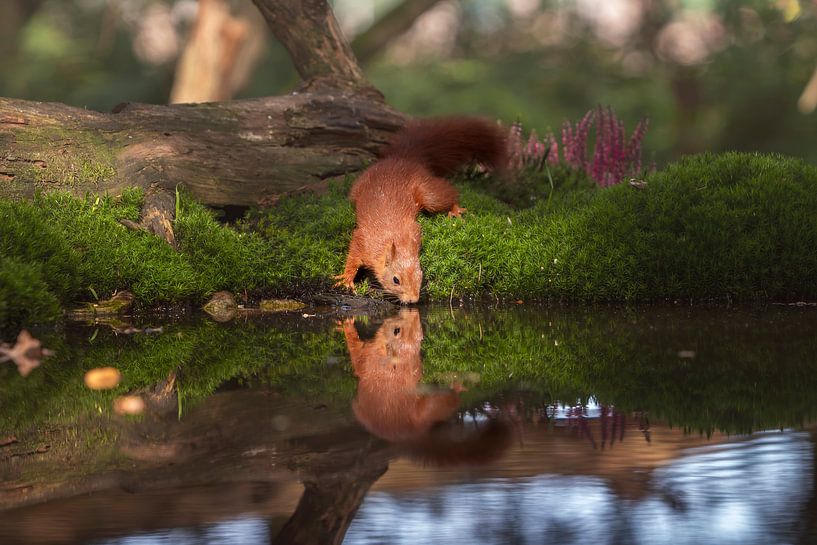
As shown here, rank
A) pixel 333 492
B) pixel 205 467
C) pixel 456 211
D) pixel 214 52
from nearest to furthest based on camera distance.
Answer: pixel 333 492, pixel 205 467, pixel 456 211, pixel 214 52

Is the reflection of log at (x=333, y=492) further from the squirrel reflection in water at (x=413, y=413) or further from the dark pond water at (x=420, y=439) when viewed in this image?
the squirrel reflection in water at (x=413, y=413)

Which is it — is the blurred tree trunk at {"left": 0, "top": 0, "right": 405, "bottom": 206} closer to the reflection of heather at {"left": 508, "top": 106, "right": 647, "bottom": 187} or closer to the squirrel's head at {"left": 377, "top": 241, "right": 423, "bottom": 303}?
the reflection of heather at {"left": 508, "top": 106, "right": 647, "bottom": 187}

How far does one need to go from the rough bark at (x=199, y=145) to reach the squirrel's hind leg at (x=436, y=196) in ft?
4.22

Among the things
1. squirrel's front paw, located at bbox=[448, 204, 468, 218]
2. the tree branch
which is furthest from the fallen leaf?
the tree branch

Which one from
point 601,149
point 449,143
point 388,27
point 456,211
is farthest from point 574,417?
point 388,27

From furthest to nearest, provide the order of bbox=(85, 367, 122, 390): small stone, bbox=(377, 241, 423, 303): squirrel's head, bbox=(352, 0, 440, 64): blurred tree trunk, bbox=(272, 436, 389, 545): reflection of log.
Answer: bbox=(352, 0, 440, 64): blurred tree trunk
bbox=(377, 241, 423, 303): squirrel's head
bbox=(85, 367, 122, 390): small stone
bbox=(272, 436, 389, 545): reflection of log

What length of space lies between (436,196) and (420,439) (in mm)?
4476

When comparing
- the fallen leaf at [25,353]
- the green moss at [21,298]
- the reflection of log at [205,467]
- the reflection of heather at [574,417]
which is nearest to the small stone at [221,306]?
the green moss at [21,298]

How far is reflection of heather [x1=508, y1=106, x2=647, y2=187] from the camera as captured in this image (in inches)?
386

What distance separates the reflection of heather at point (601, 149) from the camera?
32.2ft

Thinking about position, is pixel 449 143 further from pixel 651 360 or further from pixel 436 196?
pixel 651 360

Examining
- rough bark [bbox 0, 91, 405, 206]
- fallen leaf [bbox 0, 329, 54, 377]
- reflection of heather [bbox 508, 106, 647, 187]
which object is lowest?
fallen leaf [bbox 0, 329, 54, 377]

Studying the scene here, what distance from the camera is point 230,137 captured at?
813 cm

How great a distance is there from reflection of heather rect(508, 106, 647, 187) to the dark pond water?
467cm
